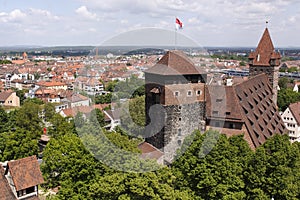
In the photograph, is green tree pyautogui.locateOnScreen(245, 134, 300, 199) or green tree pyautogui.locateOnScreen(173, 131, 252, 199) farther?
green tree pyautogui.locateOnScreen(245, 134, 300, 199)

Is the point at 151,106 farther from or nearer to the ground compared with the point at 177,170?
farther from the ground

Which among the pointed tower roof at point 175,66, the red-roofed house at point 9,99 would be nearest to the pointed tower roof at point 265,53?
the pointed tower roof at point 175,66

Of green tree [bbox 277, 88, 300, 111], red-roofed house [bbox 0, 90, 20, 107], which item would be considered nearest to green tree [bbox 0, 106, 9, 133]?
red-roofed house [bbox 0, 90, 20, 107]

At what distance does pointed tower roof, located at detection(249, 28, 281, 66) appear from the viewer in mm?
42000

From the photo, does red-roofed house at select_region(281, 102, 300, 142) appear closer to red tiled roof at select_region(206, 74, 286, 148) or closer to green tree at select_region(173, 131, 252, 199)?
red tiled roof at select_region(206, 74, 286, 148)

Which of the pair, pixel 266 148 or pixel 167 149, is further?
pixel 167 149

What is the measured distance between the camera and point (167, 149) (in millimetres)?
28844

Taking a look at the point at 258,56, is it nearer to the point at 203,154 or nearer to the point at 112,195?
the point at 203,154

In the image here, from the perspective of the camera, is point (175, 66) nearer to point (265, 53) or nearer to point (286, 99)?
point (265, 53)

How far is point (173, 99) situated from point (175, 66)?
3.00 metres

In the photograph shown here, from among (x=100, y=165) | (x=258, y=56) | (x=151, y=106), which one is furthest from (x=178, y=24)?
(x=258, y=56)

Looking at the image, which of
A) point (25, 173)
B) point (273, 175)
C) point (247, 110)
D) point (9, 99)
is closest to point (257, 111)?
point (247, 110)

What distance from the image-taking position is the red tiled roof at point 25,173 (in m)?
→ 22.4

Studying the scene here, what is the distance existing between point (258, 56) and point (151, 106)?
71.5 feet
